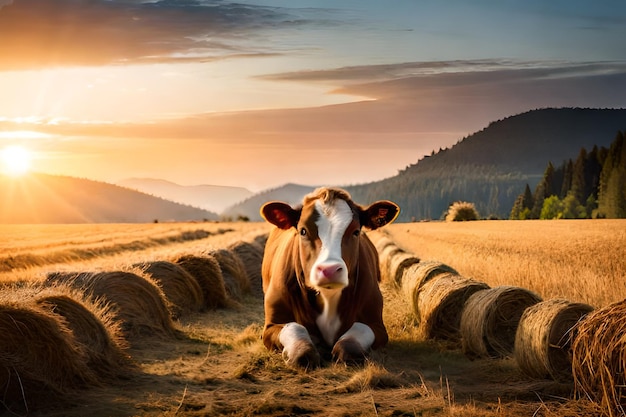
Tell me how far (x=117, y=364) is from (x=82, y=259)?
18.5 meters

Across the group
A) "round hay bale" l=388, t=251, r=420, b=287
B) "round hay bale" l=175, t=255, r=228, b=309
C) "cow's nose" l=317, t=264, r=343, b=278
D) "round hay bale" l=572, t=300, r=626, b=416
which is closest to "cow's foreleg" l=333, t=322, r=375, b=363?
"cow's nose" l=317, t=264, r=343, b=278

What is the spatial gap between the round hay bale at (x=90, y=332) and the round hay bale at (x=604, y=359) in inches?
182

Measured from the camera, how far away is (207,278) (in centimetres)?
1330

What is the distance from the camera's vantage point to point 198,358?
8.79 meters

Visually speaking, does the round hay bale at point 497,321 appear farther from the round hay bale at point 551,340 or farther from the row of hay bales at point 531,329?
the round hay bale at point 551,340

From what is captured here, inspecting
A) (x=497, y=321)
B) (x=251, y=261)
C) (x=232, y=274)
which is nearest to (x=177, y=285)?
(x=232, y=274)

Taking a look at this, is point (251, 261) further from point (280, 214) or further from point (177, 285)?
point (280, 214)

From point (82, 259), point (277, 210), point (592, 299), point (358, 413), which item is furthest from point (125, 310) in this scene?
point (82, 259)

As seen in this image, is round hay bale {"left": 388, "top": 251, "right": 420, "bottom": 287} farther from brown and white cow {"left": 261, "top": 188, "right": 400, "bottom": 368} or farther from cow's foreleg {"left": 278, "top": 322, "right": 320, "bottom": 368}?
cow's foreleg {"left": 278, "top": 322, "right": 320, "bottom": 368}

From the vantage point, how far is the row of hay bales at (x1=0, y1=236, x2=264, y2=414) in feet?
21.4

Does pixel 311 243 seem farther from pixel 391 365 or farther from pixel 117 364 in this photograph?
pixel 117 364

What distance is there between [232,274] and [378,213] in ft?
21.8

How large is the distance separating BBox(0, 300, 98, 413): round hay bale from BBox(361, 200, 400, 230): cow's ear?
12.2 ft

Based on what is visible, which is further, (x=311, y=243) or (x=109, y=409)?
(x=311, y=243)
